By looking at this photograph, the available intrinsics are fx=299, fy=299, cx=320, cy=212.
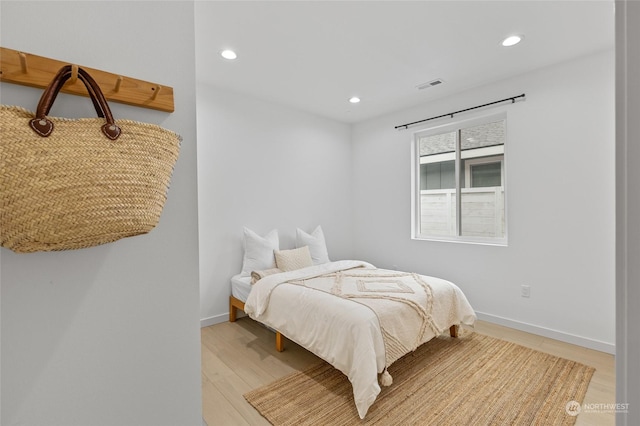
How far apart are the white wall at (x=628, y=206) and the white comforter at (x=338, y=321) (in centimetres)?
166

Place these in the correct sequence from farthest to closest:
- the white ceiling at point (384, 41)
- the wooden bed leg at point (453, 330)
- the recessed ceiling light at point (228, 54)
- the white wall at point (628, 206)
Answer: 1. the wooden bed leg at point (453, 330)
2. the recessed ceiling light at point (228, 54)
3. the white ceiling at point (384, 41)
4. the white wall at point (628, 206)

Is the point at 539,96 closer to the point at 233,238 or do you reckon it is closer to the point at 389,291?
the point at 389,291

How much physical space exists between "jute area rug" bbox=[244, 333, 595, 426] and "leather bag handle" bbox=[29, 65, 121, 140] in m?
1.80

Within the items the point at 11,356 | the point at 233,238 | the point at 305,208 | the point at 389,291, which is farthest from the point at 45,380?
the point at 305,208

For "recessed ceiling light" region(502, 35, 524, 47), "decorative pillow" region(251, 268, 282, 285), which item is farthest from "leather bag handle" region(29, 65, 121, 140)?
"recessed ceiling light" region(502, 35, 524, 47)

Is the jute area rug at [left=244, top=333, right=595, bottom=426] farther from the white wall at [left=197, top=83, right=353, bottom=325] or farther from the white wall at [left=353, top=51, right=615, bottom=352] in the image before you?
the white wall at [left=197, top=83, right=353, bottom=325]

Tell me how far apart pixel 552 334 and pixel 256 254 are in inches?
120

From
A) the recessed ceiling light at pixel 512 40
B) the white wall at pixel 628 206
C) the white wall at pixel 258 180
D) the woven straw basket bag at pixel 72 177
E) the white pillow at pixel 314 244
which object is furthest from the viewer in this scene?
the white pillow at pixel 314 244

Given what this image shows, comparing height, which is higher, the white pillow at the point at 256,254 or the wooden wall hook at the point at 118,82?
the wooden wall hook at the point at 118,82

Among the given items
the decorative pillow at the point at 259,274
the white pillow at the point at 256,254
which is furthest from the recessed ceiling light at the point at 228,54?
the decorative pillow at the point at 259,274

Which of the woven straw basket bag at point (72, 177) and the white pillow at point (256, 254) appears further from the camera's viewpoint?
the white pillow at point (256, 254)

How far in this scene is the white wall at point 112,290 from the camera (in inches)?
27.7

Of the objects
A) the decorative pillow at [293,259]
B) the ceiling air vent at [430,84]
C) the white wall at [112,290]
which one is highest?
the ceiling air vent at [430,84]

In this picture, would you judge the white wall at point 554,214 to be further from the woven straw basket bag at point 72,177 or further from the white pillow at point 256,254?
the woven straw basket bag at point 72,177
